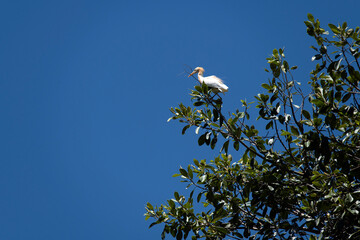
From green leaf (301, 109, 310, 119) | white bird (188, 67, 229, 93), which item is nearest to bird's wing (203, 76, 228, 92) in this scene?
white bird (188, 67, 229, 93)

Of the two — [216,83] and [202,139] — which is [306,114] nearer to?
[202,139]

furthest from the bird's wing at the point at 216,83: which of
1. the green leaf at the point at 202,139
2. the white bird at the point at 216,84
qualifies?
the green leaf at the point at 202,139

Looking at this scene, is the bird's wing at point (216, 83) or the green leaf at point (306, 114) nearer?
the green leaf at point (306, 114)

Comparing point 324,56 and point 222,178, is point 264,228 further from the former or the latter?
point 324,56

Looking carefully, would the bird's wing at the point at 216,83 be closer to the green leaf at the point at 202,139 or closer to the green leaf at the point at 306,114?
the green leaf at the point at 202,139

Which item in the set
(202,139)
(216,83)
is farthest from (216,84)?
(202,139)

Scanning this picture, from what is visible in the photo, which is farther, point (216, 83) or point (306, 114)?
point (216, 83)

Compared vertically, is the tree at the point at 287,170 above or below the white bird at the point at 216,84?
below

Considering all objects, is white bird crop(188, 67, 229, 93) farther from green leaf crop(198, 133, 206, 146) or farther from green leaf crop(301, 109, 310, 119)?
green leaf crop(301, 109, 310, 119)

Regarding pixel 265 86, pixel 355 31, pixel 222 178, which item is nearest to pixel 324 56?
pixel 355 31

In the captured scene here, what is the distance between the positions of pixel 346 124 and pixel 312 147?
49 cm

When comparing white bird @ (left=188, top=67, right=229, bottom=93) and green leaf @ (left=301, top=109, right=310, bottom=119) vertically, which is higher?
white bird @ (left=188, top=67, right=229, bottom=93)

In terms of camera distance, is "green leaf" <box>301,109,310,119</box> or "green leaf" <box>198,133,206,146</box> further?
"green leaf" <box>198,133,206,146</box>

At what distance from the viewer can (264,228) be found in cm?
498
